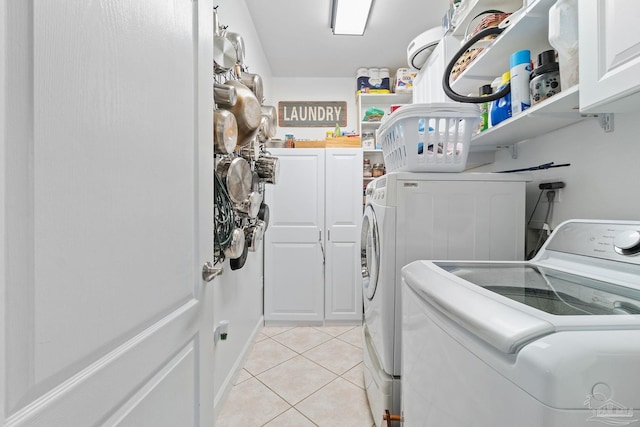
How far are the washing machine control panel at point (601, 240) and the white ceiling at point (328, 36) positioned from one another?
2020 millimetres

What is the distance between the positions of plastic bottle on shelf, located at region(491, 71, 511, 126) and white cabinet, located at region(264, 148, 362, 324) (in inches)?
60.2

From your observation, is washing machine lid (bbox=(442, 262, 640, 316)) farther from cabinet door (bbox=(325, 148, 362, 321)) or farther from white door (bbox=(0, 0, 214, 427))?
cabinet door (bbox=(325, 148, 362, 321))

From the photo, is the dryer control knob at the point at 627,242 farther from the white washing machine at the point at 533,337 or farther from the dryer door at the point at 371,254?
the dryer door at the point at 371,254

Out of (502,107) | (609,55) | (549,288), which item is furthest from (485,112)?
(549,288)

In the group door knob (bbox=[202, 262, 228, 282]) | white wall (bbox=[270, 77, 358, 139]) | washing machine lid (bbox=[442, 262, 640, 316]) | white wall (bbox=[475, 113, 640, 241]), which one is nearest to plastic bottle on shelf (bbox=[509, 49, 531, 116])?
white wall (bbox=[475, 113, 640, 241])

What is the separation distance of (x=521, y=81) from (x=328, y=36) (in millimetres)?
1948

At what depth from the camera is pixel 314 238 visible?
281 centimetres

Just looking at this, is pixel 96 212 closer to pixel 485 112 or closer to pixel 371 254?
pixel 371 254

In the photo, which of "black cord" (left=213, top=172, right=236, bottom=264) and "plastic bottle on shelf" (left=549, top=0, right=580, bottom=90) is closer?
"plastic bottle on shelf" (left=549, top=0, right=580, bottom=90)

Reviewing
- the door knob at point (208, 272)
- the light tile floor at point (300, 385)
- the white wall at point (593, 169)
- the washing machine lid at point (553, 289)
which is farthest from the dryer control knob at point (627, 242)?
the light tile floor at point (300, 385)

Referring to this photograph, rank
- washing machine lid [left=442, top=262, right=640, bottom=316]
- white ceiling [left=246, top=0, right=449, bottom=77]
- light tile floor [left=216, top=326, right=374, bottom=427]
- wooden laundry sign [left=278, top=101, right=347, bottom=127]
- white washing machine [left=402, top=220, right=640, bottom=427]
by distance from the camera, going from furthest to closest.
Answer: wooden laundry sign [left=278, top=101, right=347, bottom=127]
white ceiling [left=246, top=0, right=449, bottom=77]
light tile floor [left=216, top=326, right=374, bottom=427]
washing machine lid [left=442, top=262, right=640, bottom=316]
white washing machine [left=402, top=220, right=640, bottom=427]

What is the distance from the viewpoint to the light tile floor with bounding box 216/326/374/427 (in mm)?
1597

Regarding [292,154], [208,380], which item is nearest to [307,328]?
[292,154]

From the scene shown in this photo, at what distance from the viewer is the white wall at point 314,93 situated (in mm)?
3391
